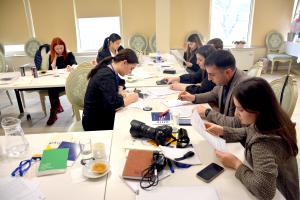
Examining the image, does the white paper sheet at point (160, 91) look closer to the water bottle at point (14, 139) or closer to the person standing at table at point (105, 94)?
the person standing at table at point (105, 94)

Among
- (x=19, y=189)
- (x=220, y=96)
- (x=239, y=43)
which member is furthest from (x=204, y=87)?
(x=239, y=43)

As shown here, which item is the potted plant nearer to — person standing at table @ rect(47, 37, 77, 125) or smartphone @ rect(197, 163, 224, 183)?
person standing at table @ rect(47, 37, 77, 125)

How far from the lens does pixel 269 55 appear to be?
226 inches

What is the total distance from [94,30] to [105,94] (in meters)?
4.56

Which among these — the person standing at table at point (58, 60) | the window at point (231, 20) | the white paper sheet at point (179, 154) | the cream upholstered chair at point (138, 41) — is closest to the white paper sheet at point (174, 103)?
the white paper sheet at point (179, 154)

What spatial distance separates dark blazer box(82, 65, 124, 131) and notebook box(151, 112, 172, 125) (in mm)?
308

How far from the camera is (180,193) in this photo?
3.37 ft

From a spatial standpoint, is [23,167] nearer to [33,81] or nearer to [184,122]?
[184,122]

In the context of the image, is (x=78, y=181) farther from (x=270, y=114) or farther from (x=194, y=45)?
(x=194, y=45)

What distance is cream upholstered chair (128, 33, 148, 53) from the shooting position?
5781 mm

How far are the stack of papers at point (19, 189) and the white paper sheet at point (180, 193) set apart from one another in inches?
17.8

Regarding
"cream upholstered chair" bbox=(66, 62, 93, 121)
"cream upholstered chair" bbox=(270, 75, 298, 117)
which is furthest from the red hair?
"cream upholstered chair" bbox=(270, 75, 298, 117)

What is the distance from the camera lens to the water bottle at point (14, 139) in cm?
139

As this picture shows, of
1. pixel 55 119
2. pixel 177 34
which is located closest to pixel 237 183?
pixel 55 119
